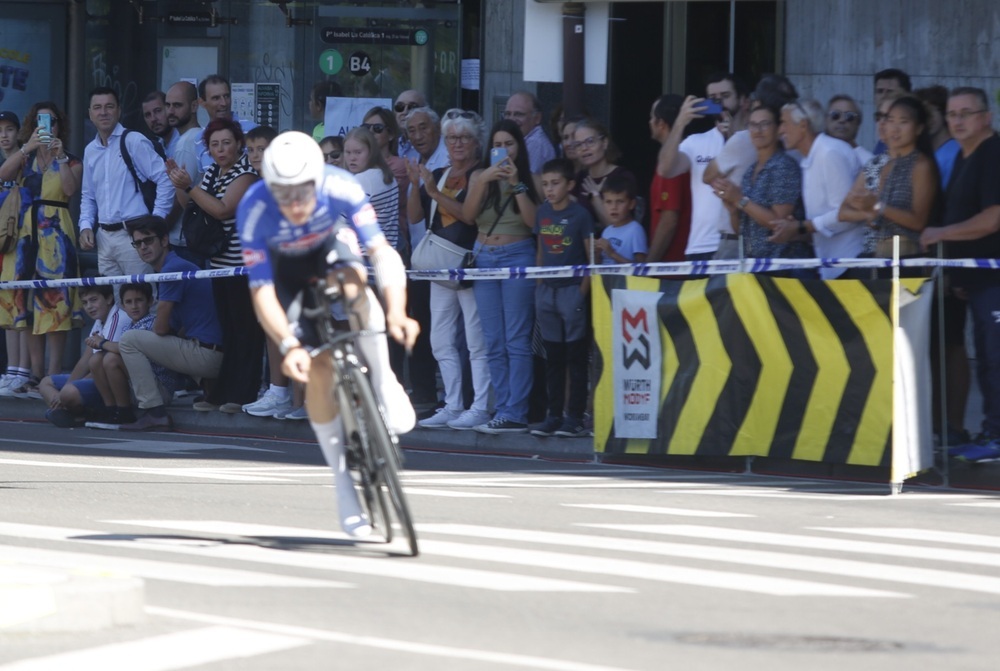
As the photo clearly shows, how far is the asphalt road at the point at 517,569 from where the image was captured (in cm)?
673

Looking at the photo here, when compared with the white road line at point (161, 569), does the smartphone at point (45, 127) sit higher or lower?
higher

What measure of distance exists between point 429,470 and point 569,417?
1.58 metres

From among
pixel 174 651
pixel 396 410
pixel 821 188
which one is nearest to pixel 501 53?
pixel 821 188

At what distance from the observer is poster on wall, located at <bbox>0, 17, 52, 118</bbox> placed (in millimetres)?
21281

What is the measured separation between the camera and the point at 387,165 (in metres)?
15.4

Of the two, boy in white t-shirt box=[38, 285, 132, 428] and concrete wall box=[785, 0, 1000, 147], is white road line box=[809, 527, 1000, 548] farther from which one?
concrete wall box=[785, 0, 1000, 147]

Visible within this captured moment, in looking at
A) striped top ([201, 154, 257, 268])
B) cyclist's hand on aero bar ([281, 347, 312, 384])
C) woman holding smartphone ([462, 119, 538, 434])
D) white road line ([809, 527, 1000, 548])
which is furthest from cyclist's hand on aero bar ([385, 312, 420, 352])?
striped top ([201, 154, 257, 268])

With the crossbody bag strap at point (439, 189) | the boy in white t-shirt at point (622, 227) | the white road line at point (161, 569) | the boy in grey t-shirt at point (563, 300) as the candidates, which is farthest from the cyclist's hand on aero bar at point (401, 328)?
the crossbody bag strap at point (439, 189)

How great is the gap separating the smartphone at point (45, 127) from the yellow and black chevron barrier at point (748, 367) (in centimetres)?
611

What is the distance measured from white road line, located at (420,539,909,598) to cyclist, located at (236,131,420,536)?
54 cm

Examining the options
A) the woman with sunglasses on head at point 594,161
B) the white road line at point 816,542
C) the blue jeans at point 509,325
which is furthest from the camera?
the blue jeans at point 509,325

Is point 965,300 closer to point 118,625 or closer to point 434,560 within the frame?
point 434,560

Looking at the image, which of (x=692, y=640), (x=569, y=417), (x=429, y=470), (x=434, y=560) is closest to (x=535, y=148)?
(x=569, y=417)

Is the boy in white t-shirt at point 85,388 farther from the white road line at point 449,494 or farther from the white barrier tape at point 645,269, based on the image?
the white road line at point 449,494
